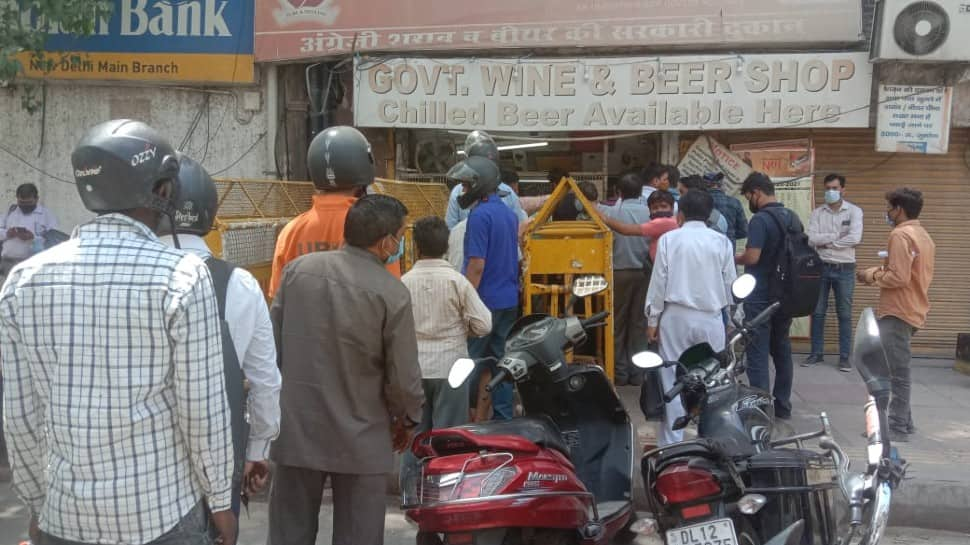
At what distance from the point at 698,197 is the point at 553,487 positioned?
2.50 m

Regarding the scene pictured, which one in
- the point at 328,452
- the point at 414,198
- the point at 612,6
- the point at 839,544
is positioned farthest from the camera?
the point at 612,6

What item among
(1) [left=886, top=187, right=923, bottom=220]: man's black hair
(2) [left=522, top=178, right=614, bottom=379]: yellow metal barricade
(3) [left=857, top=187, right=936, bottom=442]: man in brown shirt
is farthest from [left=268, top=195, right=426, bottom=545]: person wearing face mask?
(1) [left=886, top=187, right=923, bottom=220]: man's black hair

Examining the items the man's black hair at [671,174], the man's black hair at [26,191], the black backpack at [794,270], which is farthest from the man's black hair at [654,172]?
the man's black hair at [26,191]

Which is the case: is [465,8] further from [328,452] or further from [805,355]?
[328,452]

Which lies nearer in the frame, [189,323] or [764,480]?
[189,323]

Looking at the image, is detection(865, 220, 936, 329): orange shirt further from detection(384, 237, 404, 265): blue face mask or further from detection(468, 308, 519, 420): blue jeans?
detection(384, 237, 404, 265): blue face mask

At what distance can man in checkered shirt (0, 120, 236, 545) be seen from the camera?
220 cm

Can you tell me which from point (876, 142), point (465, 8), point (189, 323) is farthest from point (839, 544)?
point (465, 8)

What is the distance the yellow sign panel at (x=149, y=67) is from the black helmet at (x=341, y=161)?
540cm

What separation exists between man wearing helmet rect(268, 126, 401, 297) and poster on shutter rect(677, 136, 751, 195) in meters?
5.44

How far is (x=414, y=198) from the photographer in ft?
27.1

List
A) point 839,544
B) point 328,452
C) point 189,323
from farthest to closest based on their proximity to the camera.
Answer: point 328,452, point 839,544, point 189,323

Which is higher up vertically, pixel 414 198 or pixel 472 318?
pixel 414 198

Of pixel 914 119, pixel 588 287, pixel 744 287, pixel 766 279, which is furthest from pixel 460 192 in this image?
pixel 914 119
